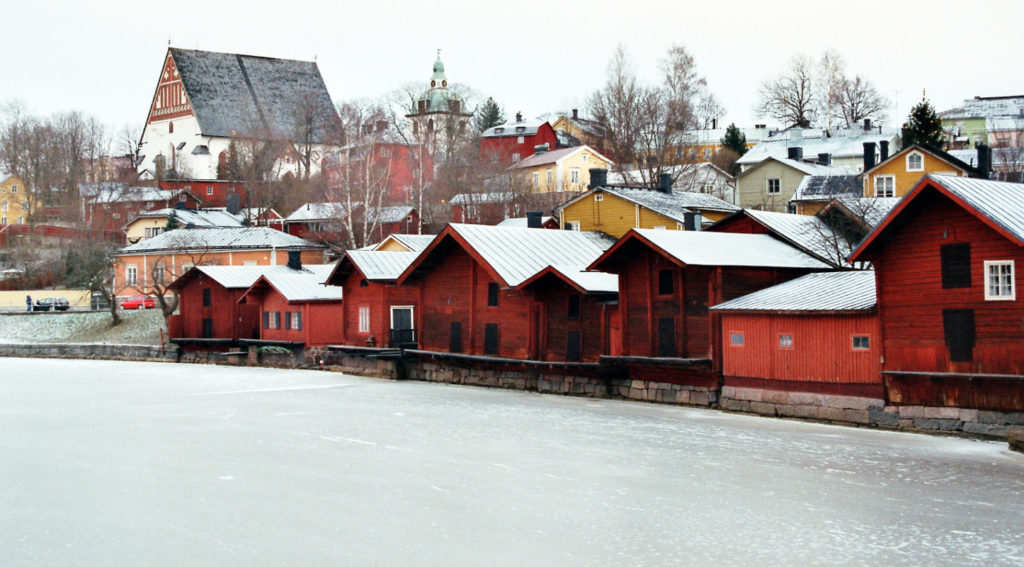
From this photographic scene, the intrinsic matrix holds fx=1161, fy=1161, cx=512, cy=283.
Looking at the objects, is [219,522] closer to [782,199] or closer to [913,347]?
[913,347]

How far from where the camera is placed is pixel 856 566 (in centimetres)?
1448

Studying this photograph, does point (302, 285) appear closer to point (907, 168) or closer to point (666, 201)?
point (666, 201)

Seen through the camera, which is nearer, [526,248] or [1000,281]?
[1000,281]

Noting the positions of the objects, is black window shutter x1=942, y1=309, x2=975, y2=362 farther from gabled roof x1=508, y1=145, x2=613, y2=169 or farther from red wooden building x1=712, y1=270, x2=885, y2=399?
gabled roof x1=508, y1=145, x2=613, y2=169

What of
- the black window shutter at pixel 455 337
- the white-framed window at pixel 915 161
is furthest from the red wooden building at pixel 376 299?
the white-framed window at pixel 915 161

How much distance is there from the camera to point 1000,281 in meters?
24.7

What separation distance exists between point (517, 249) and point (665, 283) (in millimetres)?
8241

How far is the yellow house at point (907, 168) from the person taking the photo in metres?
58.0

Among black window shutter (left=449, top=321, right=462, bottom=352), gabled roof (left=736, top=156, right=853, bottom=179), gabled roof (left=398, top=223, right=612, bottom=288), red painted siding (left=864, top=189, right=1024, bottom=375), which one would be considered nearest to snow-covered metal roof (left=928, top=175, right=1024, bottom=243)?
red painted siding (left=864, top=189, right=1024, bottom=375)

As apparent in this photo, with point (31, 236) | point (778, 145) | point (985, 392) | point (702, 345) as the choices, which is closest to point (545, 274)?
point (702, 345)

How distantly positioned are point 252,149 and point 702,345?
7765 cm

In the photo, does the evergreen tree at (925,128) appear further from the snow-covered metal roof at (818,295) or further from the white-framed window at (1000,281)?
the white-framed window at (1000,281)

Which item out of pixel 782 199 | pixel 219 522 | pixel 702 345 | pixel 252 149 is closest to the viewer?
pixel 219 522

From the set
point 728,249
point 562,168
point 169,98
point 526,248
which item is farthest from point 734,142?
point 728,249
